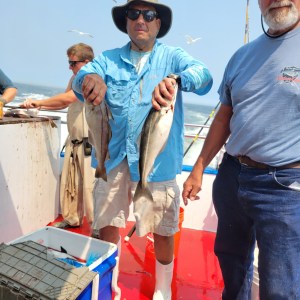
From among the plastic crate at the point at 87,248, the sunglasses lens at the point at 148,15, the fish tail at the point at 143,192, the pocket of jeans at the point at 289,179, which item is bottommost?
the plastic crate at the point at 87,248

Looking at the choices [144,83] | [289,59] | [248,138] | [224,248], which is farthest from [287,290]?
[144,83]

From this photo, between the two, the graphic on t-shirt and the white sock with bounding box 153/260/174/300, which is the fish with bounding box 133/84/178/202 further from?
the white sock with bounding box 153/260/174/300

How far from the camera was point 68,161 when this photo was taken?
4.33 meters

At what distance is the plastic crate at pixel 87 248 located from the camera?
2.23m

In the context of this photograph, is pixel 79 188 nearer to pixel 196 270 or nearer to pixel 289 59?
pixel 196 270

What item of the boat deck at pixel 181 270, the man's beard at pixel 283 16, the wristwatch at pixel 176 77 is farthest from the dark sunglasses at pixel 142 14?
the boat deck at pixel 181 270

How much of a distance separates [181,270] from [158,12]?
267 centimetres

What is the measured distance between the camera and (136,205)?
8.39 feet

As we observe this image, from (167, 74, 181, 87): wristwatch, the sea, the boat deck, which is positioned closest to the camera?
(167, 74, 181, 87): wristwatch

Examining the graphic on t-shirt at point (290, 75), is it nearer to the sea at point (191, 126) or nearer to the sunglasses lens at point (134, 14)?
the sunglasses lens at point (134, 14)

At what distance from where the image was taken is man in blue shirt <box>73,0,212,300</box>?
2562mm

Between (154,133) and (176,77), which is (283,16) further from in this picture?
(154,133)

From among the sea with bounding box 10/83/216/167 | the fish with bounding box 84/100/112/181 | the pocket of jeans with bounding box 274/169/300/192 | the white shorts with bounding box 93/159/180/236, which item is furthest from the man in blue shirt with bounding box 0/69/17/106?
the pocket of jeans with bounding box 274/169/300/192

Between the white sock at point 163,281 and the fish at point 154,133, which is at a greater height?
the fish at point 154,133
